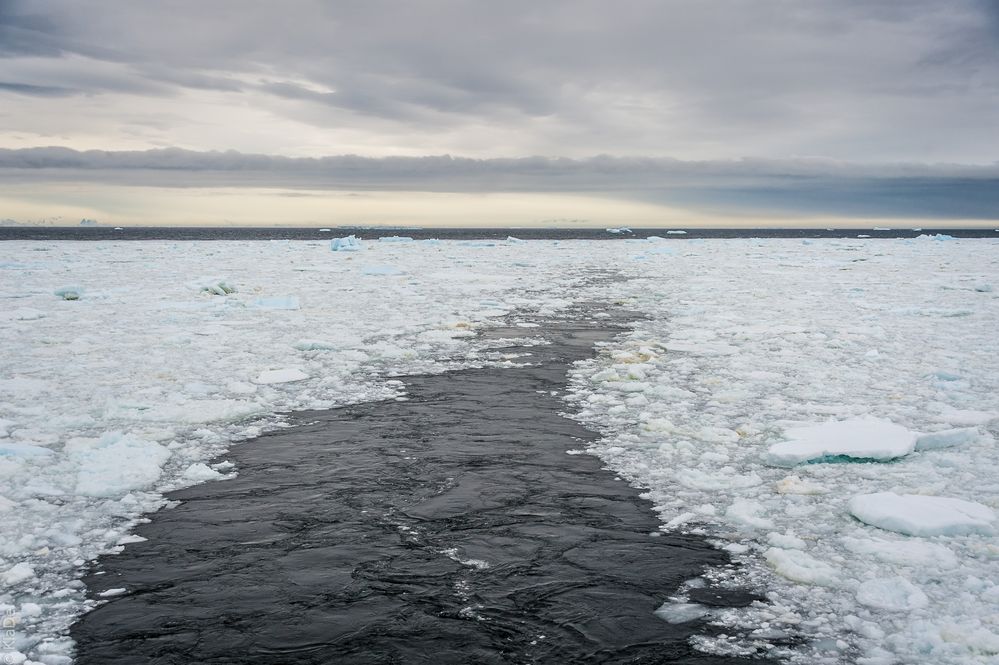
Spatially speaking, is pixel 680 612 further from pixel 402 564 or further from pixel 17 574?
pixel 17 574

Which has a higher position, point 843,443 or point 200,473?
point 843,443

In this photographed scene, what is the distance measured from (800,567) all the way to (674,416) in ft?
8.84

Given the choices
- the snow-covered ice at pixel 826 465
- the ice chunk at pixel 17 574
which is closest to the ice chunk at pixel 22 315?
the snow-covered ice at pixel 826 465

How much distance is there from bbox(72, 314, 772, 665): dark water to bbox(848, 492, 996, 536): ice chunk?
94 cm

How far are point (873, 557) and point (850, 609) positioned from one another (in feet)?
1.77

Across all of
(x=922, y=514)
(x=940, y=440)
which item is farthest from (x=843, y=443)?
(x=922, y=514)

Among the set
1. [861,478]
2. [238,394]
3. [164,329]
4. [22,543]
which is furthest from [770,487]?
[164,329]

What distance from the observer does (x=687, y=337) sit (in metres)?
9.98

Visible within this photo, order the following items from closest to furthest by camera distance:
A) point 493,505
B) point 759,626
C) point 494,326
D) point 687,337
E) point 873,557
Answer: point 759,626, point 873,557, point 493,505, point 687,337, point 494,326

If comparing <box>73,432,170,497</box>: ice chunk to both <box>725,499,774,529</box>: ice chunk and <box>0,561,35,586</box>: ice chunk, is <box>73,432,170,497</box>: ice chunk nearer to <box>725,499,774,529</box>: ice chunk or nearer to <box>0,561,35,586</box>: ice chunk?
<box>0,561,35,586</box>: ice chunk

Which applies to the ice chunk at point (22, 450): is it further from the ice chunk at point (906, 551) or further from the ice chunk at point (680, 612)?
the ice chunk at point (906, 551)

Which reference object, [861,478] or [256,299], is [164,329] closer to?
[256,299]

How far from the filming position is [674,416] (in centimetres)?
607

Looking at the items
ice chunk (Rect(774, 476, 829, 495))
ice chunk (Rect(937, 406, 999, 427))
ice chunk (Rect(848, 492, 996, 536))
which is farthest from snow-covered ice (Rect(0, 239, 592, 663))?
ice chunk (Rect(937, 406, 999, 427))
